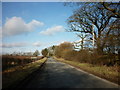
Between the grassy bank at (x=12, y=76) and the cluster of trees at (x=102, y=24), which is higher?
the cluster of trees at (x=102, y=24)

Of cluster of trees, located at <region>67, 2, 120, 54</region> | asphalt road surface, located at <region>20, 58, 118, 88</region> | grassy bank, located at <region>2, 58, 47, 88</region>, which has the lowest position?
asphalt road surface, located at <region>20, 58, 118, 88</region>

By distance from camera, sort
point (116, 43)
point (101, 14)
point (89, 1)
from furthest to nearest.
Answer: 1. point (101, 14)
2. point (89, 1)
3. point (116, 43)

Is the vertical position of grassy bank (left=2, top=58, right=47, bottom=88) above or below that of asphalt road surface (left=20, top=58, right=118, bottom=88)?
above

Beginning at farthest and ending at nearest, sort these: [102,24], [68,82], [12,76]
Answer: [102,24], [12,76], [68,82]

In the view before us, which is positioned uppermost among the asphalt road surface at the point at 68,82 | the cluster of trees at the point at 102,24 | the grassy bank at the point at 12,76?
the cluster of trees at the point at 102,24

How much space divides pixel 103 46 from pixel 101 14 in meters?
9.17

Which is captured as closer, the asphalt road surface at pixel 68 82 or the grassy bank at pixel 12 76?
the asphalt road surface at pixel 68 82

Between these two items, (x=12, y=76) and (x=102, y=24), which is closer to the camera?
(x=12, y=76)

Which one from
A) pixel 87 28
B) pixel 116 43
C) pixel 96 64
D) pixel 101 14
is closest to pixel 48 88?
pixel 116 43

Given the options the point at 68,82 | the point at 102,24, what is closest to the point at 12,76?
the point at 68,82

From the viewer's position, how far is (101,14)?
22578 mm

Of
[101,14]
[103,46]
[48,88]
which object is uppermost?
[101,14]

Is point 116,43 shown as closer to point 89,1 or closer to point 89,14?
point 89,1

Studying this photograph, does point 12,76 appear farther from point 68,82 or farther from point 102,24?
point 102,24
